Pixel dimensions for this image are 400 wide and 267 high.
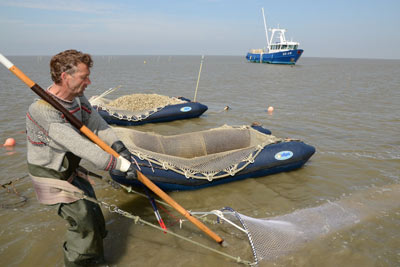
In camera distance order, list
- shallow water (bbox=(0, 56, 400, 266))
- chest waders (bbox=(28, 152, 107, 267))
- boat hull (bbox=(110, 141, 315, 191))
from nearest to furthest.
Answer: chest waders (bbox=(28, 152, 107, 267)) → shallow water (bbox=(0, 56, 400, 266)) → boat hull (bbox=(110, 141, 315, 191))

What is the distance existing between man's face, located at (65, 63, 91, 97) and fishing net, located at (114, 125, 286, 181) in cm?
229

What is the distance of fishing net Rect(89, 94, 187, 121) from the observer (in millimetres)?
10516

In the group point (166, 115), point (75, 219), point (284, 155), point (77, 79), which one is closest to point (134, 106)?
point (166, 115)

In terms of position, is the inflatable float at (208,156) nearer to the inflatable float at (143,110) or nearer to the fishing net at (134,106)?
the inflatable float at (143,110)

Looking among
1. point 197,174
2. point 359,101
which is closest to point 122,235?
point 197,174

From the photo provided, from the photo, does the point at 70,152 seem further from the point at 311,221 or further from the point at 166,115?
the point at 166,115

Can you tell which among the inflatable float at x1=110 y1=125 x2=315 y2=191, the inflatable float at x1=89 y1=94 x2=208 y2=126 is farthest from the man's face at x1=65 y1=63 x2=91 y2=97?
the inflatable float at x1=89 y1=94 x2=208 y2=126

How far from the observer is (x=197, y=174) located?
207 inches

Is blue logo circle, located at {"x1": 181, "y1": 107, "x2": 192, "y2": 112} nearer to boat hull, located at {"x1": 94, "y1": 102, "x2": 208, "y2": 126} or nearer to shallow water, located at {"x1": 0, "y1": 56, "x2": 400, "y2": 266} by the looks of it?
boat hull, located at {"x1": 94, "y1": 102, "x2": 208, "y2": 126}

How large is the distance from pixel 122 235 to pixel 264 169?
10.5 feet

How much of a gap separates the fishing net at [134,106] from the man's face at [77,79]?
7827 mm

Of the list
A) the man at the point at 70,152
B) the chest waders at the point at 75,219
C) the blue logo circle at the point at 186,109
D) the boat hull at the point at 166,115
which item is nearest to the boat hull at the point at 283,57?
the boat hull at the point at 166,115

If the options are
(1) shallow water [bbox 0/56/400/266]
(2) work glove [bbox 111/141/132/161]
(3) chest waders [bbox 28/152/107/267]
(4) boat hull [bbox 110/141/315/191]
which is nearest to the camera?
(3) chest waders [bbox 28/152/107/267]

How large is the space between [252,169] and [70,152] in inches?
150
